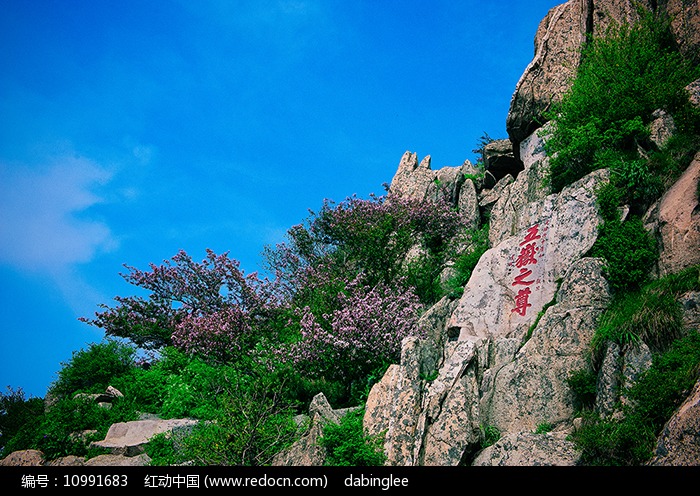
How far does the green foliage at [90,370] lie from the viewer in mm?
21062

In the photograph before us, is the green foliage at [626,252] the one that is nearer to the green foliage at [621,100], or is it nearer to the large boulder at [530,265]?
the large boulder at [530,265]

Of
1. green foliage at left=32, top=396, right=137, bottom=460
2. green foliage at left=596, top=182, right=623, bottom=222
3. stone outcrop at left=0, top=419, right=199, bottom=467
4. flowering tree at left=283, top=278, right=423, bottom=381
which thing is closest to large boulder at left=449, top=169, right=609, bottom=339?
green foliage at left=596, top=182, right=623, bottom=222

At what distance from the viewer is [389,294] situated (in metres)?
18.0

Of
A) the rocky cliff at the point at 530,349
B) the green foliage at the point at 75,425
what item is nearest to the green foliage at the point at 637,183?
the rocky cliff at the point at 530,349

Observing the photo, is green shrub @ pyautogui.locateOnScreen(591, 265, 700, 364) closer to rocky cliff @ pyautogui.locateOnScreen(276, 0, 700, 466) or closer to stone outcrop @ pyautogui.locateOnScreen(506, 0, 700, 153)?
rocky cliff @ pyautogui.locateOnScreen(276, 0, 700, 466)

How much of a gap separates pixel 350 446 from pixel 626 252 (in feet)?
24.1

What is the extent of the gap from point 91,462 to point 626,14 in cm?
2136

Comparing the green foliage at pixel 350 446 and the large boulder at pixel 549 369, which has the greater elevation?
the large boulder at pixel 549 369

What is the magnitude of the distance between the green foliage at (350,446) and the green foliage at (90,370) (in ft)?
42.7

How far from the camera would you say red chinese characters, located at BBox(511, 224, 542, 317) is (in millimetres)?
14031

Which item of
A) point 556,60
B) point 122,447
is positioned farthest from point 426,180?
point 122,447
